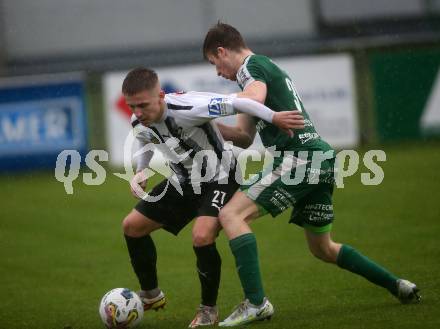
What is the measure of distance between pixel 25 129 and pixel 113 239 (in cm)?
516

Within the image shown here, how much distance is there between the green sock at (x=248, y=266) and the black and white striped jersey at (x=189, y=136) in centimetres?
54

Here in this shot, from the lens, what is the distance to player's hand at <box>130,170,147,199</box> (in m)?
6.03

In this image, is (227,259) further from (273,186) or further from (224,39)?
(224,39)

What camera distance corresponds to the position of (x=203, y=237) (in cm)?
579

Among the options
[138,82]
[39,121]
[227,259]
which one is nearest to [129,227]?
[138,82]

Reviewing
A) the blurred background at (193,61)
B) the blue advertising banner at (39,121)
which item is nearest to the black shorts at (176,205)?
the blurred background at (193,61)

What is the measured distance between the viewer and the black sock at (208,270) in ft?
19.2

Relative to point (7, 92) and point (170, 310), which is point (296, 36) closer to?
point (7, 92)

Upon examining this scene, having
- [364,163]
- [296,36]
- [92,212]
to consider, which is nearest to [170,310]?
[92,212]

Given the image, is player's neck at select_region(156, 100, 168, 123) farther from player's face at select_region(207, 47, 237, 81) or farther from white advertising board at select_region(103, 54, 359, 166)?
white advertising board at select_region(103, 54, 359, 166)

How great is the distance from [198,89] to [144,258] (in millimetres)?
8561

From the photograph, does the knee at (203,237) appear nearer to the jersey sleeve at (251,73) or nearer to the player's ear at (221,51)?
the jersey sleeve at (251,73)

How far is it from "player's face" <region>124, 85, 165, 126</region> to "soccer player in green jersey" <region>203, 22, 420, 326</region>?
495 millimetres

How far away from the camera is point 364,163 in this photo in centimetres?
1348
